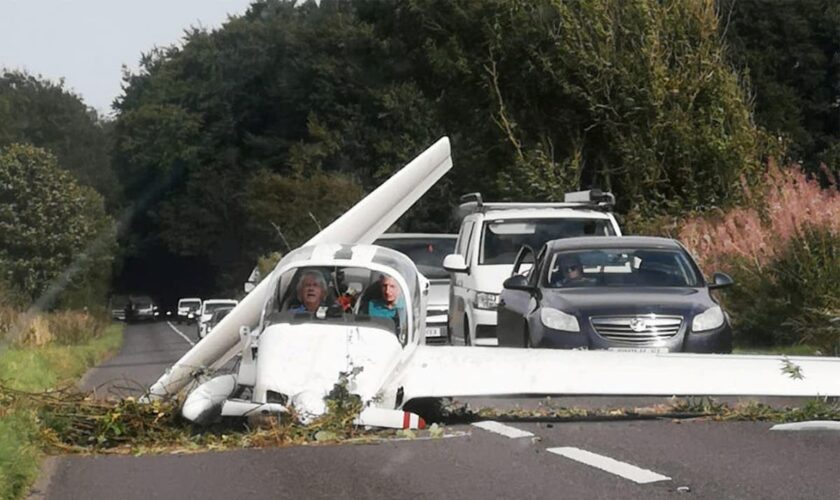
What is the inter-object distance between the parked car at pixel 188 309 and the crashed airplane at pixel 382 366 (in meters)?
66.2

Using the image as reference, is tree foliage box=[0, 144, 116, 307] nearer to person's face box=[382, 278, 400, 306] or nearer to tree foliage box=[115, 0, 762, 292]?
tree foliage box=[115, 0, 762, 292]

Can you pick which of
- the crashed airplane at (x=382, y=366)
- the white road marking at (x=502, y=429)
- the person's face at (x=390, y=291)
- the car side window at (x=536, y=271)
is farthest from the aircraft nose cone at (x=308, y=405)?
the car side window at (x=536, y=271)

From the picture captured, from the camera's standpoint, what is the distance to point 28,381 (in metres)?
21.8

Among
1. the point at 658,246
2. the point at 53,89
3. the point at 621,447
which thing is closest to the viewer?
the point at 621,447

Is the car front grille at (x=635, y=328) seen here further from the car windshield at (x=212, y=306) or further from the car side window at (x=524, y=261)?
the car windshield at (x=212, y=306)

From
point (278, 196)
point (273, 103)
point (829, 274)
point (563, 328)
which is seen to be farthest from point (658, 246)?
point (273, 103)

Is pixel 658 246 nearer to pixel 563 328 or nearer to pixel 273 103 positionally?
pixel 563 328

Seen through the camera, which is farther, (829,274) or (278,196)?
(278,196)

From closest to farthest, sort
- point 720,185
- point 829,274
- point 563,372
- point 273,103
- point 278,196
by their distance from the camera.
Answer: point 563,372
point 829,274
point 720,185
point 278,196
point 273,103

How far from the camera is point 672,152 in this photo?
105ft

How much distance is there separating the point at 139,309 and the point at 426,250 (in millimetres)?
65016

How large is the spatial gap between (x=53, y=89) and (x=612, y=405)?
2943 inches

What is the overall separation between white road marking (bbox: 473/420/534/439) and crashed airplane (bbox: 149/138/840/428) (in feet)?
0.93

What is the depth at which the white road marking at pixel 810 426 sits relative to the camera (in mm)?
12062
